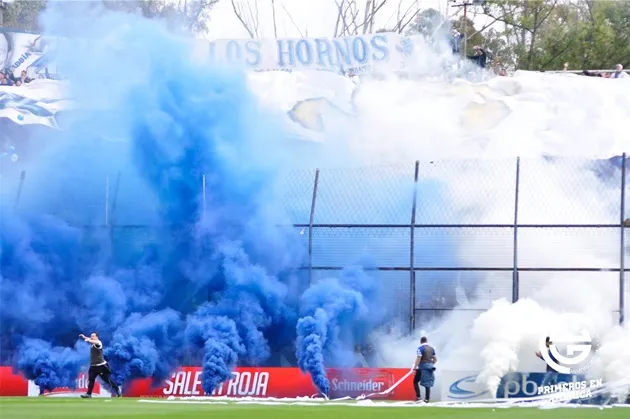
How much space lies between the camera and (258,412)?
61.7 ft

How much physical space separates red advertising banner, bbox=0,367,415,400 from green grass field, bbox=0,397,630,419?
4.93m

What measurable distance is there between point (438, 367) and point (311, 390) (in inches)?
102

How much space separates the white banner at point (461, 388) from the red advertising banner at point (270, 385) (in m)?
1.40

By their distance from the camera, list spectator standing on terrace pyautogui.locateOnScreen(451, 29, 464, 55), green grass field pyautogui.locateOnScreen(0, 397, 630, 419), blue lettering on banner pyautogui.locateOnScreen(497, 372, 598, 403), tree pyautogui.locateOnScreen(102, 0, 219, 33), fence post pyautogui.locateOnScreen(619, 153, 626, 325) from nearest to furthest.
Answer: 1. green grass field pyautogui.locateOnScreen(0, 397, 630, 419)
2. blue lettering on banner pyautogui.locateOnScreen(497, 372, 598, 403)
3. fence post pyautogui.locateOnScreen(619, 153, 626, 325)
4. spectator standing on terrace pyautogui.locateOnScreen(451, 29, 464, 55)
5. tree pyautogui.locateOnScreen(102, 0, 219, 33)

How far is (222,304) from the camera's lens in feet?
93.7

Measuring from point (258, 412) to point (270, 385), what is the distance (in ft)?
25.6

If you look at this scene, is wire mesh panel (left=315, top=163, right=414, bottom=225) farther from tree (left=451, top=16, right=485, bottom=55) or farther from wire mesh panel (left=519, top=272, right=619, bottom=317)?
tree (left=451, top=16, right=485, bottom=55)

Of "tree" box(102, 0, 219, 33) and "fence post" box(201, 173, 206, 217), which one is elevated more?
"tree" box(102, 0, 219, 33)

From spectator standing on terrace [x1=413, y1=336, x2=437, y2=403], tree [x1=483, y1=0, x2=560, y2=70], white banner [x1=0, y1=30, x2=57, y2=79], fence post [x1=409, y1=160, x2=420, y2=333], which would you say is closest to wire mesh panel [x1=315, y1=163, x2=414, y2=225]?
fence post [x1=409, y1=160, x2=420, y2=333]

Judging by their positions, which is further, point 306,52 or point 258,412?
point 306,52

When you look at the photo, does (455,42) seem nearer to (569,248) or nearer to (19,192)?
(569,248)

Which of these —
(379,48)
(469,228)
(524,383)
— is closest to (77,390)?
(469,228)

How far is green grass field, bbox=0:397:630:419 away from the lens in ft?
59.4

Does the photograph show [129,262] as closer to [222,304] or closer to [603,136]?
[222,304]
